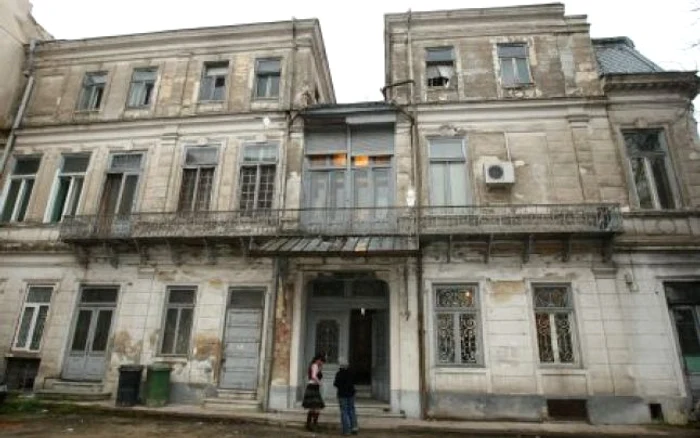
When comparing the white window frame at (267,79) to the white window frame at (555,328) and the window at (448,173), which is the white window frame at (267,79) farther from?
the white window frame at (555,328)

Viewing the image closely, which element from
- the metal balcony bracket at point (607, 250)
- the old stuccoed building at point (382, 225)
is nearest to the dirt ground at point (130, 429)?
the old stuccoed building at point (382, 225)

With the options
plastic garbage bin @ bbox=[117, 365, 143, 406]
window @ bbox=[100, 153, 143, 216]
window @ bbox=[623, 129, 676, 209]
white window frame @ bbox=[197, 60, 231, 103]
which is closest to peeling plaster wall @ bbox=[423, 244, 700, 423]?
window @ bbox=[623, 129, 676, 209]

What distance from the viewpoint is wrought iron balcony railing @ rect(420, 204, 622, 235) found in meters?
11.2

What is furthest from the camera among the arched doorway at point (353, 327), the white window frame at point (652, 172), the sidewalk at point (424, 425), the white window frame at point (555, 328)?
the arched doorway at point (353, 327)

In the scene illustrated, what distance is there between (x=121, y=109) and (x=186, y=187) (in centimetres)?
424

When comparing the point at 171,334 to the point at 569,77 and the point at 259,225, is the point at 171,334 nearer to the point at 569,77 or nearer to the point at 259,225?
the point at 259,225

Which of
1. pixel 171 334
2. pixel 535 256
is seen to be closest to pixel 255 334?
pixel 171 334

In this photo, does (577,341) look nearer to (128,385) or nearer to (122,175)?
(128,385)

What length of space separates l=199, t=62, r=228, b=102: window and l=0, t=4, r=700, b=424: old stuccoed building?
0.09 metres

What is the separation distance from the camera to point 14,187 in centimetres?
1512

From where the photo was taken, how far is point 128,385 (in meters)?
11.4

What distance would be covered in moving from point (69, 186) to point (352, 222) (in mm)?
10226

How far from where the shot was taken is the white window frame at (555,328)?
11.0m

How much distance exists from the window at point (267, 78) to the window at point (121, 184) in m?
4.74
